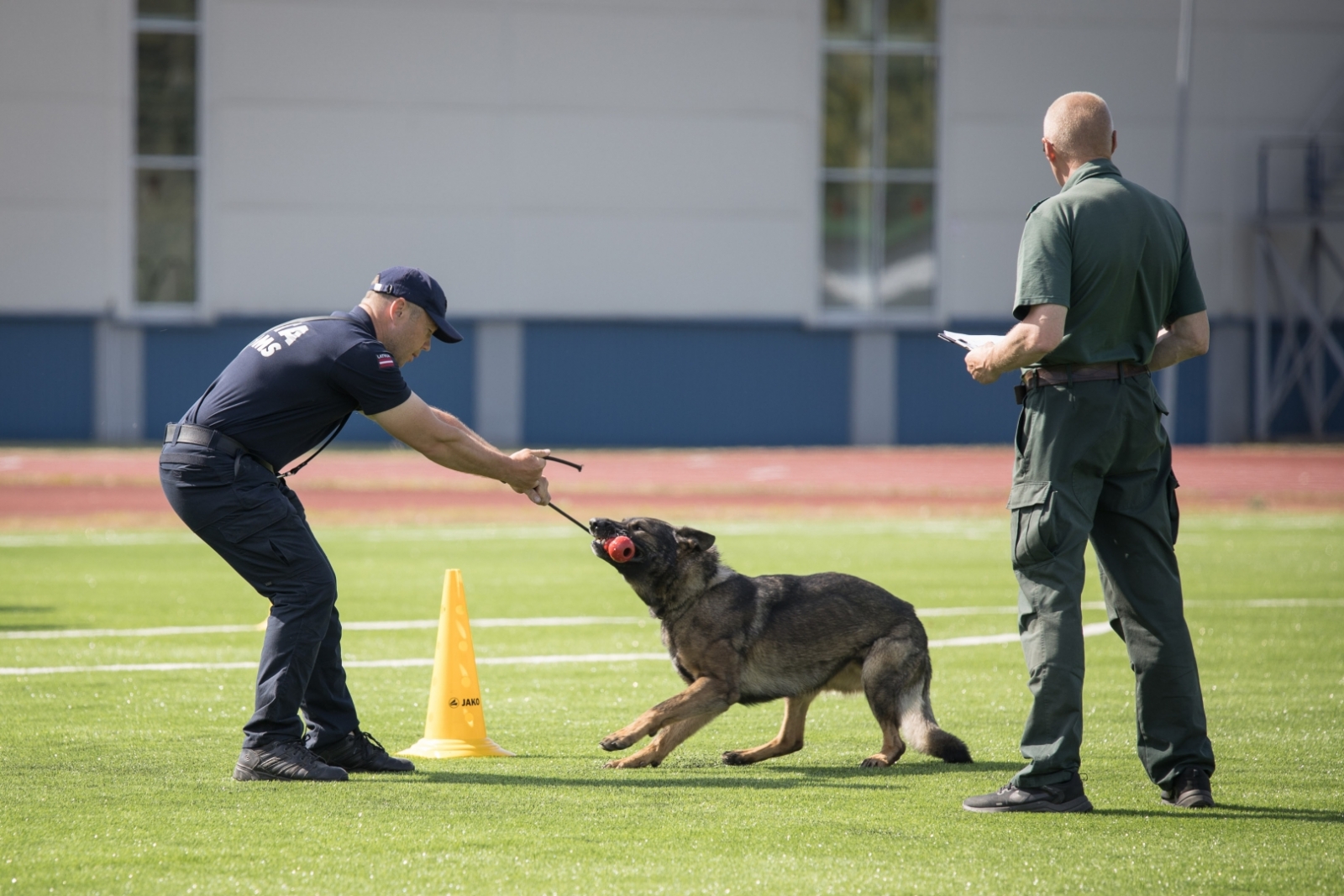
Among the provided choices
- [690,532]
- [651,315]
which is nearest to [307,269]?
[651,315]

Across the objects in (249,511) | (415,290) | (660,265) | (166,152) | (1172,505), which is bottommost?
(249,511)

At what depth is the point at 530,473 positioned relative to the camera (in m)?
Result: 6.40

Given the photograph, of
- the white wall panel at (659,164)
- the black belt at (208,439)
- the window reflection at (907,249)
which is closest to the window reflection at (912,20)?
the white wall panel at (659,164)

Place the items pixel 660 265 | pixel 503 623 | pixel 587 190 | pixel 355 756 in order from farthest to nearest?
pixel 660 265, pixel 587 190, pixel 503 623, pixel 355 756

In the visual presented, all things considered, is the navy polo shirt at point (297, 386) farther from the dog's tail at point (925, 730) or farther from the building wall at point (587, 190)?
the building wall at point (587, 190)

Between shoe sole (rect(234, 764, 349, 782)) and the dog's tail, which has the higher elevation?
the dog's tail

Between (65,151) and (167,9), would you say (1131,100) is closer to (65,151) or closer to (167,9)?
(167,9)

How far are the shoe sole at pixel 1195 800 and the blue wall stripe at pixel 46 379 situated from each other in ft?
109

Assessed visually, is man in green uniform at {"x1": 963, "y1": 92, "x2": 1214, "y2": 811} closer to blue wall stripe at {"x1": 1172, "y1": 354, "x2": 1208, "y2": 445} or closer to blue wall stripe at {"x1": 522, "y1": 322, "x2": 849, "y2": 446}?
blue wall stripe at {"x1": 522, "y1": 322, "x2": 849, "y2": 446}

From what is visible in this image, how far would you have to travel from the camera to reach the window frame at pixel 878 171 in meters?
37.2

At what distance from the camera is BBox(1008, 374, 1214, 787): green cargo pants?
5.38 m

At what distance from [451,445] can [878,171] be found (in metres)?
32.8

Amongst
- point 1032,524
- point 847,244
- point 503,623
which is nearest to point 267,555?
point 1032,524

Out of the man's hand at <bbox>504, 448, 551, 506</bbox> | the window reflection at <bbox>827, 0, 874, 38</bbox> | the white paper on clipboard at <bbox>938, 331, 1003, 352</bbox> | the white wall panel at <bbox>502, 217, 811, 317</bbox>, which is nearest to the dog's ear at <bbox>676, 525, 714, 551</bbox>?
the man's hand at <bbox>504, 448, 551, 506</bbox>
